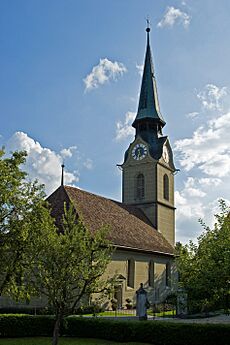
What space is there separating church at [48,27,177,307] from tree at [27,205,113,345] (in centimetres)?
1684

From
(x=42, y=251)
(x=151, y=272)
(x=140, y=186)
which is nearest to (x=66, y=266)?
(x=42, y=251)

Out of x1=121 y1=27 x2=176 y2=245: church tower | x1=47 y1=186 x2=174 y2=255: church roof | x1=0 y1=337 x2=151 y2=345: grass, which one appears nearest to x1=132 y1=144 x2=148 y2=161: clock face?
x1=121 y1=27 x2=176 y2=245: church tower

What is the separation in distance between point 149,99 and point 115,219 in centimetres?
1839

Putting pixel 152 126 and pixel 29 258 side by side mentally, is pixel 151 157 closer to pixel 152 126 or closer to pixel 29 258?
pixel 152 126

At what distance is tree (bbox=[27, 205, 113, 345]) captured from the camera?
16.1m

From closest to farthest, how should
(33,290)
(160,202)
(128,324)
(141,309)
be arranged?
(33,290) < (128,324) < (141,309) < (160,202)

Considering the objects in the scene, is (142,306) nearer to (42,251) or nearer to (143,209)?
(42,251)

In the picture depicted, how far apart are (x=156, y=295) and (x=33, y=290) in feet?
89.4

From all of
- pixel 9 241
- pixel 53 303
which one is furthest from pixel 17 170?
pixel 53 303

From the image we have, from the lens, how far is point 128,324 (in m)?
22.0

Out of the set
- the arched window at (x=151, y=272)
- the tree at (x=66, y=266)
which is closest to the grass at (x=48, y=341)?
the tree at (x=66, y=266)

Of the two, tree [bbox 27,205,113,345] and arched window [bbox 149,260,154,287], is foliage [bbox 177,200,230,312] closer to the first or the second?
tree [bbox 27,205,113,345]

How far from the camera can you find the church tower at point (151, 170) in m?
50.5

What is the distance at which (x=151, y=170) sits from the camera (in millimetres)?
50938
